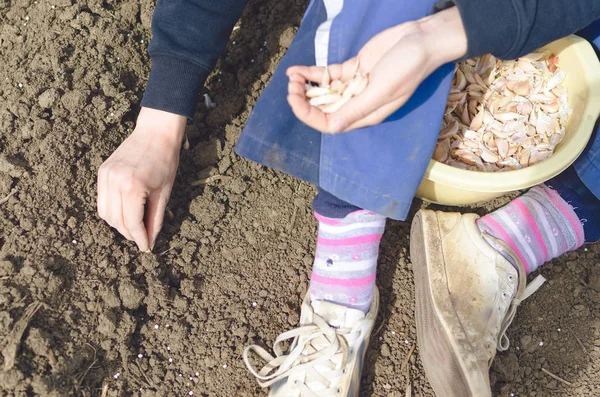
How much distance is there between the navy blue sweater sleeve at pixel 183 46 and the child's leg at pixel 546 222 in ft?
2.81

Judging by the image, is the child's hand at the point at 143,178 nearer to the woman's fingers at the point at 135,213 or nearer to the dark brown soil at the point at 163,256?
the woman's fingers at the point at 135,213

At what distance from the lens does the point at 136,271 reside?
1.42 meters

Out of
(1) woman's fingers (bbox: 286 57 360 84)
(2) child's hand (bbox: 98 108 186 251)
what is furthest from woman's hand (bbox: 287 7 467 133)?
(2) child's hand (bbox: 98 108 186 251)

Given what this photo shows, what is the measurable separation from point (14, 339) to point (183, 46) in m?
0.77

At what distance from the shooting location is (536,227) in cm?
149

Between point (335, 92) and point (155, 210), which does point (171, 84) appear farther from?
point (335, 92)

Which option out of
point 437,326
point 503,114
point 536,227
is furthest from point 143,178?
point 536,227

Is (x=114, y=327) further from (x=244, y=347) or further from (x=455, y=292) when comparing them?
(x=455, y=292)

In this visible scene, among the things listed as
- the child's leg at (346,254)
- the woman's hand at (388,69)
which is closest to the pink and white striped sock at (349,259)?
the child's leg at (346,254)

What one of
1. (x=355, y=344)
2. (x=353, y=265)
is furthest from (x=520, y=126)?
(x=355, y=344)

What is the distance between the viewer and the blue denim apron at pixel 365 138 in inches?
45.7

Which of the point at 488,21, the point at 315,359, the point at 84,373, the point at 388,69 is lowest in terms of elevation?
the point at 84,373

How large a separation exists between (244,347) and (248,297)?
0.14 meters

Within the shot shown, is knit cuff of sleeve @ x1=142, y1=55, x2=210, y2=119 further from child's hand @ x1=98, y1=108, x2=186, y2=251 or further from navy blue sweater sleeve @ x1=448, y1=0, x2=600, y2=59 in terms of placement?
navy blue sweater sleeve @ x1=448, y1=0, x2=600, y2=59
